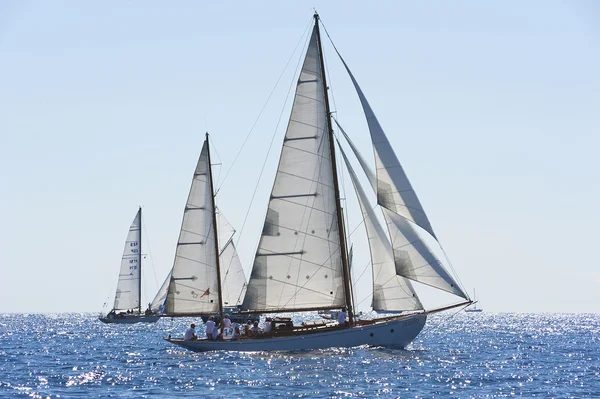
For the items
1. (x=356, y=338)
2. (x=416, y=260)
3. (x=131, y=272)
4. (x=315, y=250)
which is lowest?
(x=356, y=338)

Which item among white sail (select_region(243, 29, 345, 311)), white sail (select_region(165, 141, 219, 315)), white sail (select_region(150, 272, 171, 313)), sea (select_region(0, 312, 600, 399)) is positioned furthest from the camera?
white sail (select_region(150, 272, 171, 313))

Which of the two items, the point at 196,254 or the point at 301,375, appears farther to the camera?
the point at 196,254

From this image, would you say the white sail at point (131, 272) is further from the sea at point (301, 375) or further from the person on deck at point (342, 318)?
the person on deck at point (342, 318)

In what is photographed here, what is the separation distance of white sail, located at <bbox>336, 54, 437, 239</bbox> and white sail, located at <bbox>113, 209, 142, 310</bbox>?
64958 mm

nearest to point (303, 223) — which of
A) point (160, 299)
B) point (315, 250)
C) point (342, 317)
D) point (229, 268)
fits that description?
point (315, 250)

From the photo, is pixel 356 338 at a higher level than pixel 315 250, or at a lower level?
lower

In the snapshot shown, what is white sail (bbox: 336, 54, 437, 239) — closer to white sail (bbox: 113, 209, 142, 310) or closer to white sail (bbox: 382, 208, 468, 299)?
white sail (bbox: 382, 208, 468, 299)

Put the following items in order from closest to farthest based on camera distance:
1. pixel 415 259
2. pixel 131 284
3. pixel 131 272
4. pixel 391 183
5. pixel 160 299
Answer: pixel 415 259, pixel 391 183, pixel 160 299, pixel 131 272, pixel 131 284

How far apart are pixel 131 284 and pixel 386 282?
68.6 m

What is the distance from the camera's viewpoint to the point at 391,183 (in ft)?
142

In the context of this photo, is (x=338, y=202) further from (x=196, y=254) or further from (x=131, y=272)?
(x=131, y=272)

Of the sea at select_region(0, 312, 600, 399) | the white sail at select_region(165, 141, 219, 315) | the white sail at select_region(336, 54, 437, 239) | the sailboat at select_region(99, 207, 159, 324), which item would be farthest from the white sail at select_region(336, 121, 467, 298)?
the sailboat at select_region(99, 207, 159, 324)

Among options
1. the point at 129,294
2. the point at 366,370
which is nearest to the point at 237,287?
the point at 129,294

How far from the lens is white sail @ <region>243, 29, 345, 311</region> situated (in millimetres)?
46062
